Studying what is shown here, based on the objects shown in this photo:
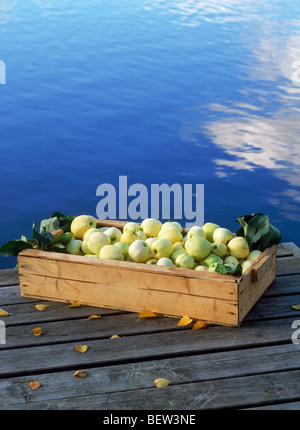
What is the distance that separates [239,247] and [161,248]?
33 cm

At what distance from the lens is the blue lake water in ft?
18.3

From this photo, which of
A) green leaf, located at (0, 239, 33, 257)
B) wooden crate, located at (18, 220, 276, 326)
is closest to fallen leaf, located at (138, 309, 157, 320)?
wooden crate, located at (18, 220, 276, 326)

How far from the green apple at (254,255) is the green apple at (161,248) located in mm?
338

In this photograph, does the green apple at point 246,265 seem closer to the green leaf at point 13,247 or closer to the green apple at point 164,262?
the green apple at point 164,262

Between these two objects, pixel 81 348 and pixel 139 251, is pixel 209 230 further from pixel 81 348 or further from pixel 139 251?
pixel 81 348

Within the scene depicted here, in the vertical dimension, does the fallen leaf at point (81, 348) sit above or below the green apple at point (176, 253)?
below

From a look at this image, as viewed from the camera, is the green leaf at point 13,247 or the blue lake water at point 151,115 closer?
the green leaf at point 13,247

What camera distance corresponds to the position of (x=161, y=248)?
2.68 m

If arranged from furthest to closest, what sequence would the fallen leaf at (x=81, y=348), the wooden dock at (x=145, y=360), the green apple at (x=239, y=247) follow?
the green apple at (x=239, y=247)
the fallen leaf at (x=81, y=348)
the wooden dock at (x=145, y=360)

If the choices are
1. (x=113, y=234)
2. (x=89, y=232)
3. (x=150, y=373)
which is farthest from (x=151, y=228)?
(x=150, y=373)

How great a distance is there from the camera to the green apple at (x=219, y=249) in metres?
2.71

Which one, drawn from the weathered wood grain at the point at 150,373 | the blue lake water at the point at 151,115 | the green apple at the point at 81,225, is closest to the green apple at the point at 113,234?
the green apple at the point at 81,225
